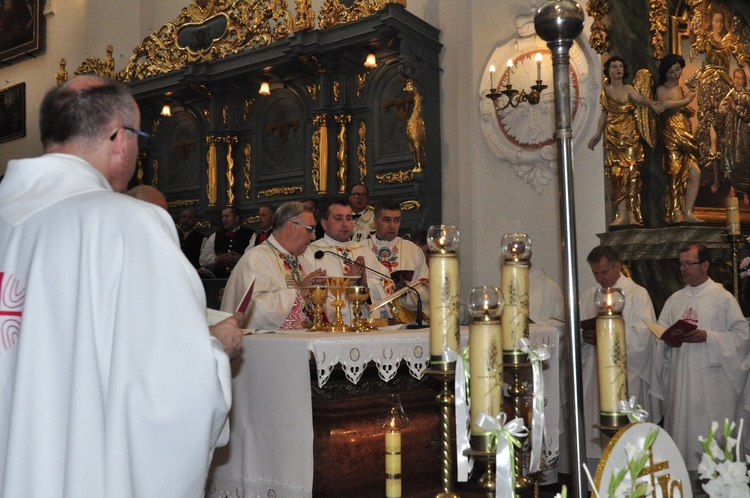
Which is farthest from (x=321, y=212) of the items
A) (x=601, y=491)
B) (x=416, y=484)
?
(x=601, y=491)

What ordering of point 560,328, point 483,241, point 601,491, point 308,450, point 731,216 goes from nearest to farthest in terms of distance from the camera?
point 601,491
point 308,450
point 560,328
point 731,216
point 483,241

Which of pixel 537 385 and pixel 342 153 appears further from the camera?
pixel 342 153

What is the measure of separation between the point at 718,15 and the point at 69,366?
8981mm

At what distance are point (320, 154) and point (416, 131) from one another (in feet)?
5.40

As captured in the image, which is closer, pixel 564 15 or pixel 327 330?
pixel 564 15

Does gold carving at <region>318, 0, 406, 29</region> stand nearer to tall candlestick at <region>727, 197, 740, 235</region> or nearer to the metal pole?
tall candlestick at <region>727, 197, 740, 235</region>

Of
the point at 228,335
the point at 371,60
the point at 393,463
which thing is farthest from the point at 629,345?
the point at 228,335

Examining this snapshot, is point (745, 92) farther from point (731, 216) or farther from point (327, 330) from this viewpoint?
point (327, 330)

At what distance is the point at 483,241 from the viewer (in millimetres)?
9031

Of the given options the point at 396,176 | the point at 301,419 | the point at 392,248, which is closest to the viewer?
the point at 301,419

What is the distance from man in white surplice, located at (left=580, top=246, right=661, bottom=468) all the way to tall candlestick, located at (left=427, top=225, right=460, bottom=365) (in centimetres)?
503

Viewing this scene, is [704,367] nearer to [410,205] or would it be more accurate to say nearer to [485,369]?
[410,205]

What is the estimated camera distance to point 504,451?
1.69m

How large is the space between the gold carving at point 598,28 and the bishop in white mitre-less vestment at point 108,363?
22.6ft
